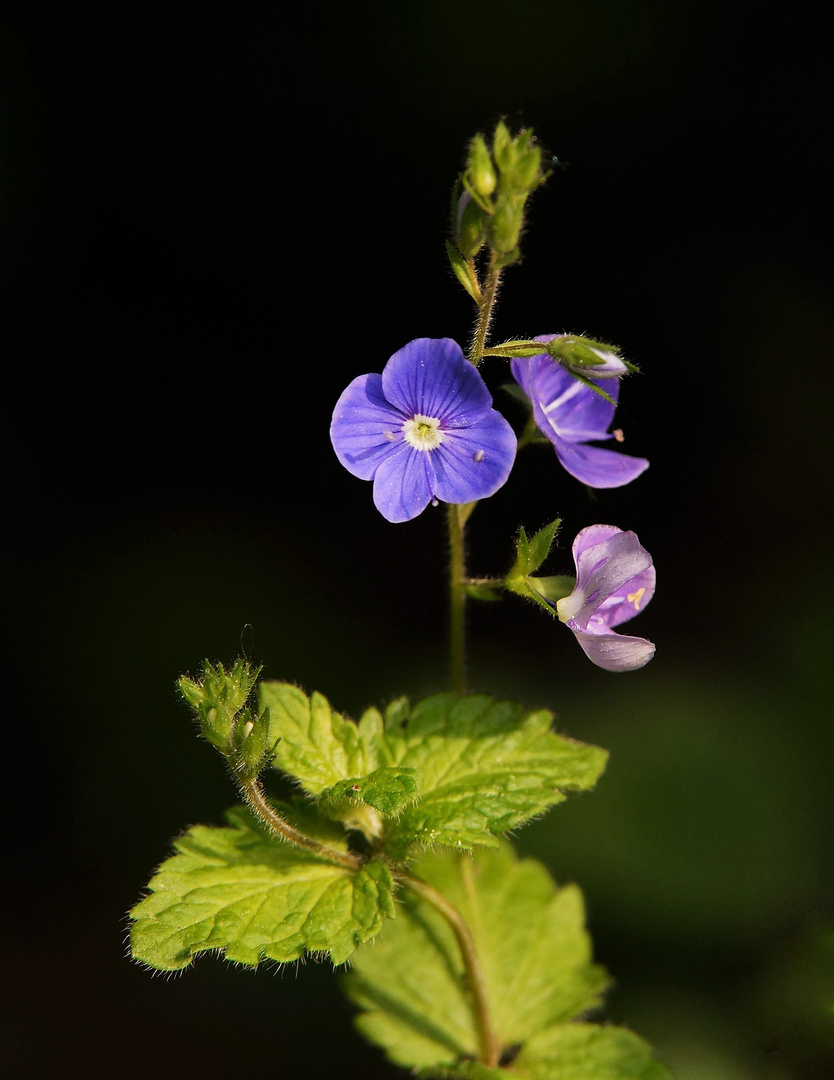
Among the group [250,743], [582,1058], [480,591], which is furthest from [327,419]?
[582,1058]

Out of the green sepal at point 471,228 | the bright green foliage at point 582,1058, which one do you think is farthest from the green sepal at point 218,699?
the bright green foliage at point 582,1058

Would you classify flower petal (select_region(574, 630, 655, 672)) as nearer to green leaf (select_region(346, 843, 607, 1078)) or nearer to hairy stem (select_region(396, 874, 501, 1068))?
hairy stem (select_region(396, 874, 501, 1068))

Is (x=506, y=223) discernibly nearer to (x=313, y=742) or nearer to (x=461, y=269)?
(x=461, y=269)

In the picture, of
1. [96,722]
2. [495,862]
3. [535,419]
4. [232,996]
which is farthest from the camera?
[96,722]

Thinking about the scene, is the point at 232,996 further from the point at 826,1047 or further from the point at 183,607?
the point at 826,1047

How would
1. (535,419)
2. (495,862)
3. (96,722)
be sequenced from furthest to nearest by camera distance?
(96,722)
(495,862)
(535,419)

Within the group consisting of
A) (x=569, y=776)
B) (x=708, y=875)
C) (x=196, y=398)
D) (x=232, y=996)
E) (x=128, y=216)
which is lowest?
(x=232, y=996)

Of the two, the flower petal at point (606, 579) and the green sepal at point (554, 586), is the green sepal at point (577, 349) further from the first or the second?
the green sepal at point (554, 586)

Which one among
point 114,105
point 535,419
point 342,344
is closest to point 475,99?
point 342,344
